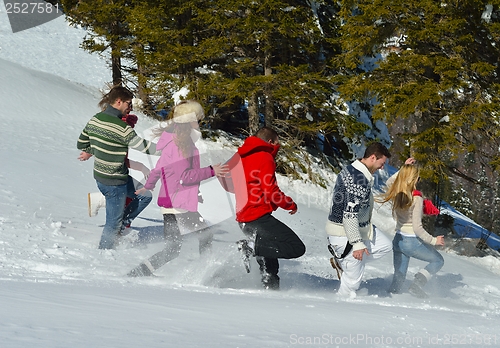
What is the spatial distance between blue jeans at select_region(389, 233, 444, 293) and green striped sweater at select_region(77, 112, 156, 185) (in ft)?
9.67

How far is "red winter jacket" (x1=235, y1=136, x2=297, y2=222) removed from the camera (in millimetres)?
5621

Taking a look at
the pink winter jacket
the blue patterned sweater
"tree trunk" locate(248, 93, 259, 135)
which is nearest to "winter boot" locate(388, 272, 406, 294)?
the blue patterned sweater

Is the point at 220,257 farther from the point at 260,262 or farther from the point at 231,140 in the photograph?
the point at 231,140

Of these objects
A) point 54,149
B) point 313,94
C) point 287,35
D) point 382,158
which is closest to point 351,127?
point 313,94

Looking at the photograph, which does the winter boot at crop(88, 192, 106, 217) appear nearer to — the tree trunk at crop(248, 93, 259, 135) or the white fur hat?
the white fur hat

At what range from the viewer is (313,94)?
1543 cm

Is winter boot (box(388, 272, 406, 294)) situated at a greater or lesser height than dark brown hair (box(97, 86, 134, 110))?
lesser

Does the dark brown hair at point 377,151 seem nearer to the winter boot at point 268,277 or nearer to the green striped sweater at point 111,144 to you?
the winter boot at point 268,277

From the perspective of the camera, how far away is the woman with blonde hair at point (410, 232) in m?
6.47

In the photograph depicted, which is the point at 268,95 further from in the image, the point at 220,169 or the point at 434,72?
the point at 220,169

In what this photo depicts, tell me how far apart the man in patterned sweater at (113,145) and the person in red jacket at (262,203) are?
0.97 m

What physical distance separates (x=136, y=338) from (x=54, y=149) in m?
10.4

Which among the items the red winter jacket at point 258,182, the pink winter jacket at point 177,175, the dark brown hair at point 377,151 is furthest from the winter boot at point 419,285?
the pink winter jacket at point 177,175

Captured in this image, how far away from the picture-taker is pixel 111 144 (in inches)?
237
